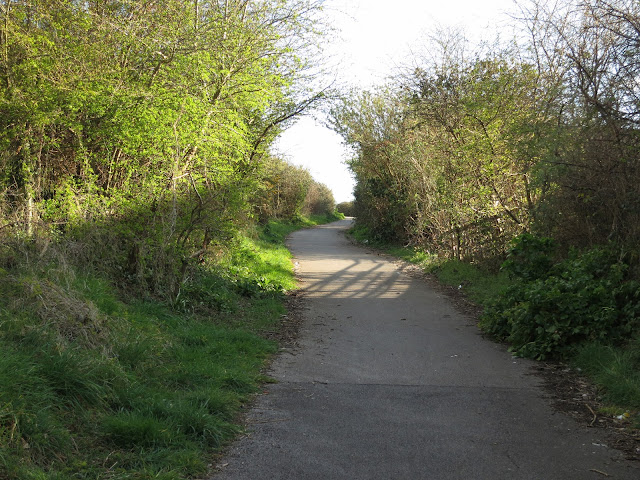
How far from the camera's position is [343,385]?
656 centimetres

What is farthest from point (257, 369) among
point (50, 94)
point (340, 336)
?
point (50, 94)

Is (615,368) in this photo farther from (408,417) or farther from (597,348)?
(408,417)

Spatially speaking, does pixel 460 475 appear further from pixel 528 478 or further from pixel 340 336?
pixel 340 336

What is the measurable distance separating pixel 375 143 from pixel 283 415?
2006 cm

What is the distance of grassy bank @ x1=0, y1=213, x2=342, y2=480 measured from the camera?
13.3ft

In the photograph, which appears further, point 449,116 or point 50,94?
point 449,116

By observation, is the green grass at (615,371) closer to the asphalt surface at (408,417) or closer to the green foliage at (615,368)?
the green foliage at (615,368)

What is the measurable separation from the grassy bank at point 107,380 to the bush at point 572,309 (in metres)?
3.57

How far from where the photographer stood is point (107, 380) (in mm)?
5188

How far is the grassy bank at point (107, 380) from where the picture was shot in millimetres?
4059

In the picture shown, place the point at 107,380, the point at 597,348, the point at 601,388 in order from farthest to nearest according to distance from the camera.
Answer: the point at 597,348 → the point at 601,388 → the point at 107,380

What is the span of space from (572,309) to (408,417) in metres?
3.61

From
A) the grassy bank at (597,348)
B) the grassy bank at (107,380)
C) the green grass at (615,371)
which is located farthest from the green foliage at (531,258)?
the grassy bank at (107,380)

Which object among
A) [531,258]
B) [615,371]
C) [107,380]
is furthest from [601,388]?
[107,380]
